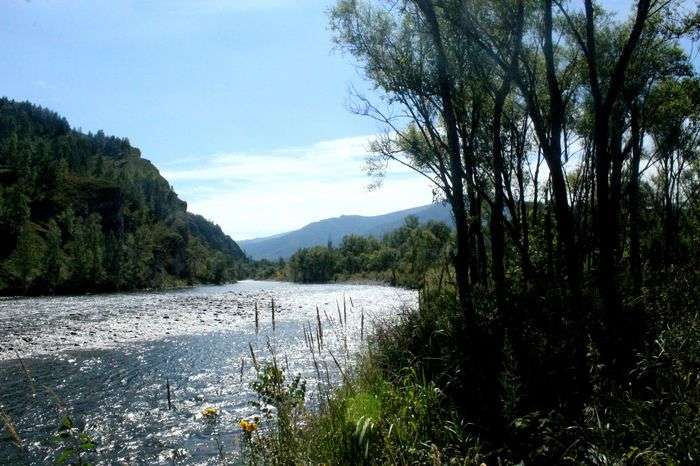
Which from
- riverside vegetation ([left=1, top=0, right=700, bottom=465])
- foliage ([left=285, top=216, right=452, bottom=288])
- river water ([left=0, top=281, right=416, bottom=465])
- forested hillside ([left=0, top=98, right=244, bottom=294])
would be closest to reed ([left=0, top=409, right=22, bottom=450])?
river water ([left=0, top=281, right=416, bottom=465])

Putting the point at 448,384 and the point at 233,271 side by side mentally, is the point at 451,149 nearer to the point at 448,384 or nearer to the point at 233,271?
the point at 448,384

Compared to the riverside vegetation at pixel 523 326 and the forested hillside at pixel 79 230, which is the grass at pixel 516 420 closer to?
the riverside vegetation at pixel 523 326

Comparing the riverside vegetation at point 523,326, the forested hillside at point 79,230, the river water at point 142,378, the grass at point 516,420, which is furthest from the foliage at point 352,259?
the grass at point 516,420

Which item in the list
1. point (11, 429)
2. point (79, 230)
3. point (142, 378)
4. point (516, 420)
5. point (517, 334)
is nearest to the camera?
point (11, 429)

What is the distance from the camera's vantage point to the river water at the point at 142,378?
11.2 meters

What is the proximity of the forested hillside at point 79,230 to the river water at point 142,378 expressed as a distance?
57066 mm

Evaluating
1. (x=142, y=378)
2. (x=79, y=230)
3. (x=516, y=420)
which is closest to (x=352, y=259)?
(x=79, y=230)

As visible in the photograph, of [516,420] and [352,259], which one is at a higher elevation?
[352,259]

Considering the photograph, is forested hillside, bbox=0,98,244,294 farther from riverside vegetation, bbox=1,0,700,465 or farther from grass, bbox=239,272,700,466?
grass, bbox=239,272,700,466

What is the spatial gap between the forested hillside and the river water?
57066mm

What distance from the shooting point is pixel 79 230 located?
4422 inches

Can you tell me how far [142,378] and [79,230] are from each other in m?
107

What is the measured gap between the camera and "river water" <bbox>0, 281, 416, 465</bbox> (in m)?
11.2

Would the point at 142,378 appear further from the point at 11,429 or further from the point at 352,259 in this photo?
the point at 352,259
